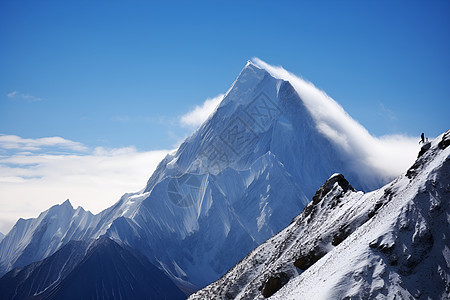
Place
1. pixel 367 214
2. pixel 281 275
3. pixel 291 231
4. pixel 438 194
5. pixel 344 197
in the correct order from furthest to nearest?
pixel 291 231 < pixel 344 197 < pixel 281 275 < pixel 367 214 < pixel 438 194

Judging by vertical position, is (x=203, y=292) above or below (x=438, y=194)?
above

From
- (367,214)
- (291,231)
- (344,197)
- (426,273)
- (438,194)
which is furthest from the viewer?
(291,231)

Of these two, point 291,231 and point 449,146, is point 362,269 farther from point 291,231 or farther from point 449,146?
point 291,231

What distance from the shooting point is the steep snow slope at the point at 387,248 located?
2287 inches

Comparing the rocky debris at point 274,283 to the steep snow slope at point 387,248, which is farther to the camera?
the rocky debris at point 274,283

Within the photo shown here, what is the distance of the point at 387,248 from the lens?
60812 millimetres

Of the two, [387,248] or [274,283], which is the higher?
[274,283]

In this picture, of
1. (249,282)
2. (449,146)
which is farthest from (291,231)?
(449,146)

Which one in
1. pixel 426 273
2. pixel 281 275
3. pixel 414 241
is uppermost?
pixel 281 275

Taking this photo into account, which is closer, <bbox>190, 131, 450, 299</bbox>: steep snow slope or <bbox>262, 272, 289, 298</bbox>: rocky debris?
<bbox>190, 131, 450, 299</bbox>: steep snow slope

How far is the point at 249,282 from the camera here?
97188 mm

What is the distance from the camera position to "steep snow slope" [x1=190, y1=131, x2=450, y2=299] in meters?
58.1

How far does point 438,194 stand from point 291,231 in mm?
42749

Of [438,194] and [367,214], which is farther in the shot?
[367,214]
